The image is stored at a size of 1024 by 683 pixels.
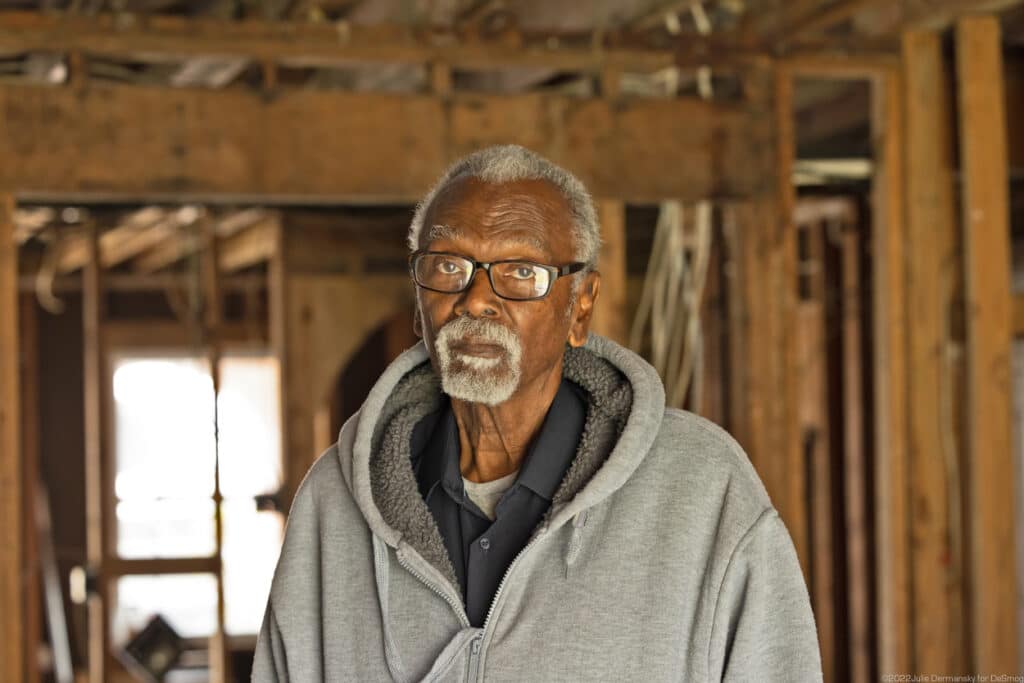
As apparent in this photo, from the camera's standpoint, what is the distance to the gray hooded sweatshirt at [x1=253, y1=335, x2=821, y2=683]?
148 centimetres

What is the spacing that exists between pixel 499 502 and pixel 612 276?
1872 millimetres

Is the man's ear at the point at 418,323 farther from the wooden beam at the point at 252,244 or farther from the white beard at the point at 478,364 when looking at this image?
the wooden beam at the point at 252,244

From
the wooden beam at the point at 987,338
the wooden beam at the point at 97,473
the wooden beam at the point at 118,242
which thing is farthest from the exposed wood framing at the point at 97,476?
the wooden beam at the point at 987,338

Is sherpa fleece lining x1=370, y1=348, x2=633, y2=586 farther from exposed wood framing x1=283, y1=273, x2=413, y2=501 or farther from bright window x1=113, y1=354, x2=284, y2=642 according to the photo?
bright window x1=113, y1=354, x2=284, y2=642

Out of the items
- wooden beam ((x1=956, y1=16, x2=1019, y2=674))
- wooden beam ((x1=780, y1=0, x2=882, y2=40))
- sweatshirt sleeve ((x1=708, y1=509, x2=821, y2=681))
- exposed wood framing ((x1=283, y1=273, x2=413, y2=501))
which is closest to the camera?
sweatshirt sleeve ((x1=708, y1=509, x2=821, y2=681))

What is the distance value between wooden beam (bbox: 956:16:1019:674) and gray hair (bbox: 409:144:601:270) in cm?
214

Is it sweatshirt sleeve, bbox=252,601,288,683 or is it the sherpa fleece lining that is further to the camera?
sweatshirt sleeve, bbox=252,601,288,683

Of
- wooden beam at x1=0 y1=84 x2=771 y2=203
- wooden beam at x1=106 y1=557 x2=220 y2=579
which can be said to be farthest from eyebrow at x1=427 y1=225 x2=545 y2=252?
wooden beam at x1=106 y1=557 x2=220 y2=579

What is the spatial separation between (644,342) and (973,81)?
3.10 m

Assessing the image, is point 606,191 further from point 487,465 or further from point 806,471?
point 806,471

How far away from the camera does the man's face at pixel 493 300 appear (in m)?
1.58

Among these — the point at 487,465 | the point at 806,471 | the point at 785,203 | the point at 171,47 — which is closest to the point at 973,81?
the point at 785,203

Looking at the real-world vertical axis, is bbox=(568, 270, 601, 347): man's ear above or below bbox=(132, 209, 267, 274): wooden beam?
below

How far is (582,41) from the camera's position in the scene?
3406 mm
